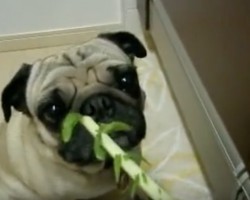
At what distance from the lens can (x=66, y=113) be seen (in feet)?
3.40

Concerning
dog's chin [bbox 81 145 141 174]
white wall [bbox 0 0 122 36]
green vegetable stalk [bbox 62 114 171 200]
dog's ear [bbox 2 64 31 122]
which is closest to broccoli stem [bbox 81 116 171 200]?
green vegetable stalk [bbox 62 114 171 200]

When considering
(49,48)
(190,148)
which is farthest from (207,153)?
(49,48)

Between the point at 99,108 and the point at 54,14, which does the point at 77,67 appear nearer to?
the point at 99,108

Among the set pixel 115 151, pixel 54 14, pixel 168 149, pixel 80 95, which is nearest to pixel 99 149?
pixel 115 151

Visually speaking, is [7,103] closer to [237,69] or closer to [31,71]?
[31,71]

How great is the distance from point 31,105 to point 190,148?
0.57 m

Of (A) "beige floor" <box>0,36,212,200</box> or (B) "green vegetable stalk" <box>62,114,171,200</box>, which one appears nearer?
(B) "green vegetable stalk" <box>62,114,171,200</box>

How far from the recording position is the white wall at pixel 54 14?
1.84 metres

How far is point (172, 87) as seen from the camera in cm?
165

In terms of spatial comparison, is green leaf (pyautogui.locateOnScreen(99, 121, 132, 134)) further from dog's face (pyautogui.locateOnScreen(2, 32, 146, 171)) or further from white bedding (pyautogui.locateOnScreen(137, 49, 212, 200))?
white bedding (pyautogui.locateOnScreen(137, 49, 212, 200))

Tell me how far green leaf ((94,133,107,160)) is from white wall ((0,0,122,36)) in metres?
1.00

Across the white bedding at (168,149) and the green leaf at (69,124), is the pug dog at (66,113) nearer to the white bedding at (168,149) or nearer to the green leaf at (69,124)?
the green leaf at (69,124)

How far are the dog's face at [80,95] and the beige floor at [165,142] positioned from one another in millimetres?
359

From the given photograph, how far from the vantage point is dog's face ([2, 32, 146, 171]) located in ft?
3.36
